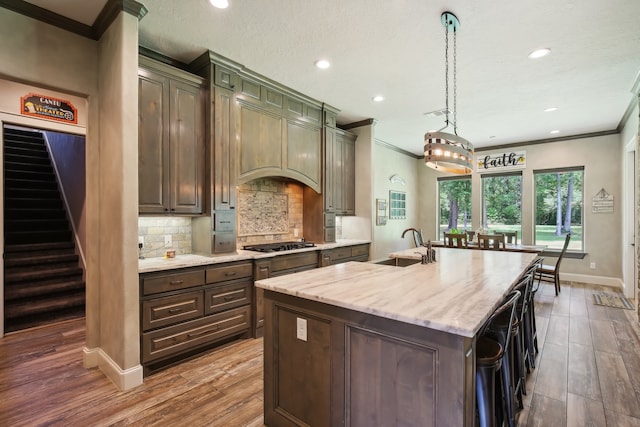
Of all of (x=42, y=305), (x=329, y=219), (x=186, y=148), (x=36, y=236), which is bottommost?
(x=42, y=305)

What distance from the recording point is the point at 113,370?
2.52m

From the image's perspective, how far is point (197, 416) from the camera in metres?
2.10

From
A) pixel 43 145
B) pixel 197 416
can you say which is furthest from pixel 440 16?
pixel 43 145

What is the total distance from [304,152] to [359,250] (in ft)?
5.84

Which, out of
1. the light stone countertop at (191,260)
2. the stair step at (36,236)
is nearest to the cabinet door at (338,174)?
the light stone countertop at (191,260)

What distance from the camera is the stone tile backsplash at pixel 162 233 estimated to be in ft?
10.3

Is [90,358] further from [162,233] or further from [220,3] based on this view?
[220,3]

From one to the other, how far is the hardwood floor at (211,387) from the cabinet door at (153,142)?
1.50 m

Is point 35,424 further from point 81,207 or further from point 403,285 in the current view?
point 81,207

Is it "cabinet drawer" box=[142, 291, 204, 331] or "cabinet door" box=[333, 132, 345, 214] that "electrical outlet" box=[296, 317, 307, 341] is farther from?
"cabinet door" box=[333, 132, 345, 214]

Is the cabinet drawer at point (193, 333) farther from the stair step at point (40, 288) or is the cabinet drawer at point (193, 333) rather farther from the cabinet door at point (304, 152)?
the stair step at point (40, 288)

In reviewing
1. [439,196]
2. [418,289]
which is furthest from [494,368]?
[439,196]

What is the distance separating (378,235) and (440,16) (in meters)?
4.42

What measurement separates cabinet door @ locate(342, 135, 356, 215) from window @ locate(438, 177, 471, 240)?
3.57 m
